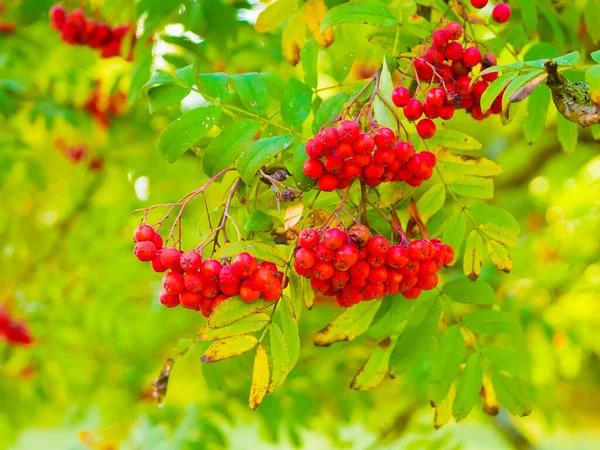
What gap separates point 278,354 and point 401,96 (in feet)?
1.96

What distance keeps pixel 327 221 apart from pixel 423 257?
0.68 feet

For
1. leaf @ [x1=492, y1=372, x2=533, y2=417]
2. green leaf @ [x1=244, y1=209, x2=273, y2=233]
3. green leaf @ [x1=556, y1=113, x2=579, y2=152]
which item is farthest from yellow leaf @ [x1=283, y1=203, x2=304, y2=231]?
green leaf @ [x1=556, y1=113, x2=579, y2=152]

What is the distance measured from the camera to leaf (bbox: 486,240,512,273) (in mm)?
1526

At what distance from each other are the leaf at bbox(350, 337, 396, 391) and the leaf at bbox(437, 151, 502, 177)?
1.52ft

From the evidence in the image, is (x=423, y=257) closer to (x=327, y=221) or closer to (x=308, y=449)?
(x=327, y=221)

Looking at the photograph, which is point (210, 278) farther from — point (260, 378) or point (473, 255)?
point (473, 255)

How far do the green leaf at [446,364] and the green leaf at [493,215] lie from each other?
0.30m

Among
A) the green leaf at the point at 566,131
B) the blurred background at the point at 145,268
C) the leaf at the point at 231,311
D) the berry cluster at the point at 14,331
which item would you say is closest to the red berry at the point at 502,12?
the green leaf at the point at 566,131

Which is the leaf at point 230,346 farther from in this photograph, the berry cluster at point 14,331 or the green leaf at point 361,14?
the berry cluster at point 14,331

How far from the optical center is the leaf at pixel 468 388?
62.1 inches

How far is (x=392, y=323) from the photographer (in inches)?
61.2

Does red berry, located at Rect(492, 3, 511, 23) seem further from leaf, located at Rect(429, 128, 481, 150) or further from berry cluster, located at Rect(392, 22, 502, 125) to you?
leaf, located at Rect(429, 128, 481, 150)

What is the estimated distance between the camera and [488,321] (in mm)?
1687

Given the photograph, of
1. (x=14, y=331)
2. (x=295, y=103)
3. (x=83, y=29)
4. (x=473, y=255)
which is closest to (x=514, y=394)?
(x=473, y=255)
